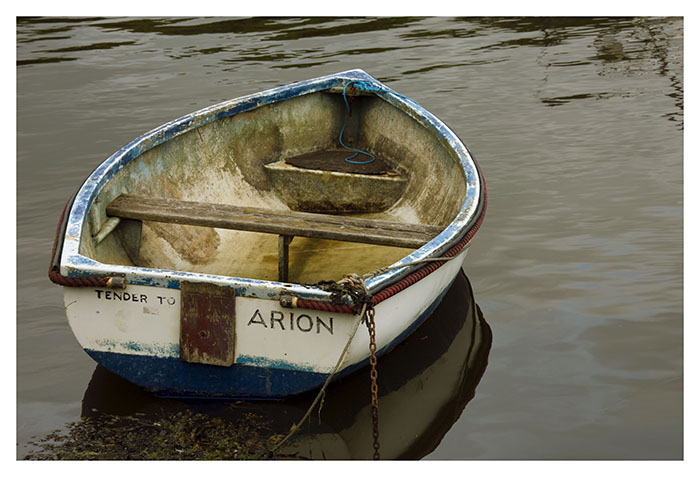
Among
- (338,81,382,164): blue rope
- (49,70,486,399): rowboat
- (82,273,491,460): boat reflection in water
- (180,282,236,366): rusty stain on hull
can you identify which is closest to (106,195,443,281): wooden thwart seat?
(49,70,486,399): rowboat

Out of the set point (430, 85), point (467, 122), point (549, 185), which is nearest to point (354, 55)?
point (430, 85)

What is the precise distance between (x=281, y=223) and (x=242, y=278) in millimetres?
691

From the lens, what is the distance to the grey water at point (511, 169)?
4473 millimetres

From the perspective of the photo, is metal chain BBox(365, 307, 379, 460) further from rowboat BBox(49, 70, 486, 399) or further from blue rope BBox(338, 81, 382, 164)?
blue rope BBox(338, 81, 382, 164)

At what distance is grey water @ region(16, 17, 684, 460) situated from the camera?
4.47 m

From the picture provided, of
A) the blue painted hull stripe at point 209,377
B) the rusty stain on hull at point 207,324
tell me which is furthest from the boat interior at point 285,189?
the rusty stain on hull at point 207,324

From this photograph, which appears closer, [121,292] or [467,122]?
[121,292]

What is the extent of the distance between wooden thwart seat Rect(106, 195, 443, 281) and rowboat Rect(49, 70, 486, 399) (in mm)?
14

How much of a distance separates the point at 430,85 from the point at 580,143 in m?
2.96

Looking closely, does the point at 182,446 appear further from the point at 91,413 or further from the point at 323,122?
the point at 323,122

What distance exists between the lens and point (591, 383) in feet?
15.2

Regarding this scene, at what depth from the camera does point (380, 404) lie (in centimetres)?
451

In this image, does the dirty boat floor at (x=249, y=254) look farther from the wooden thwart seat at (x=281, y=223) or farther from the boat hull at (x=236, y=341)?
the boat hull at (x=236, y=341)

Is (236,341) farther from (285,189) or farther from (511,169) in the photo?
(511,169)
